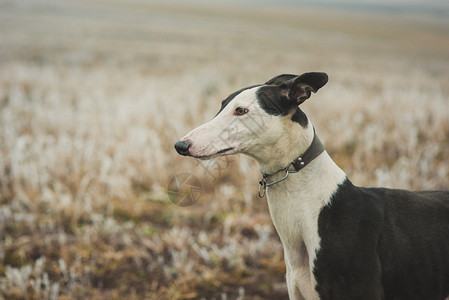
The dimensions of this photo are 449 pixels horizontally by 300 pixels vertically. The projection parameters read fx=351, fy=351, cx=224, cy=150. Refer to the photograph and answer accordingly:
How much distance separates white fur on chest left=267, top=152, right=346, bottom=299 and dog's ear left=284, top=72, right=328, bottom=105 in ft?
1.25

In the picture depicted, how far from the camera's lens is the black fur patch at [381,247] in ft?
6.28

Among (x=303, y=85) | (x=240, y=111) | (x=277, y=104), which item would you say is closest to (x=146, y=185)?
(x=240, y=111)

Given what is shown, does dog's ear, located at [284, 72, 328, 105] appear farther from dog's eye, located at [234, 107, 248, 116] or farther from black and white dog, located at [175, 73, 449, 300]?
dog's eye, located at [234, 107, 248, 116]

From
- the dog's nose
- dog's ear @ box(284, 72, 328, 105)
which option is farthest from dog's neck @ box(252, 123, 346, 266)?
the dog's nose

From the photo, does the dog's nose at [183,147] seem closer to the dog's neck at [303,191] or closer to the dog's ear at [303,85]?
the dog's neck at [303,191]

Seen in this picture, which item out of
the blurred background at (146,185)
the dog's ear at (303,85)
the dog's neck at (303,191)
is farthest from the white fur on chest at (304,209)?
the blurred background at (146,185)

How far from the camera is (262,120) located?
1.97 metres

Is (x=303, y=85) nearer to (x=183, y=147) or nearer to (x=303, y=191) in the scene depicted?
(x=303, y=191)

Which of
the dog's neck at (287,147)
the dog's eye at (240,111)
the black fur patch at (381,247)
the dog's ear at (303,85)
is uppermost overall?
Result: the dog's ear at (303,85)

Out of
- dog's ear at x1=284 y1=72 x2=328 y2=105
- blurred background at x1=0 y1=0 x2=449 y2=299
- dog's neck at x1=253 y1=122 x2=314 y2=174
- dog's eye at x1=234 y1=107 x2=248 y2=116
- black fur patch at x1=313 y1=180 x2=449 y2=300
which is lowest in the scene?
blurred background at x1=0 y1=0 x2=449 y2=299

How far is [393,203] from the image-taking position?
7.02 ft

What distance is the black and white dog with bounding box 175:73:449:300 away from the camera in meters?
1.92

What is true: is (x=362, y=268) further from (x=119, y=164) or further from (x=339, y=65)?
(x=339, y=65)

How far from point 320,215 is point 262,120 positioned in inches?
24.9
